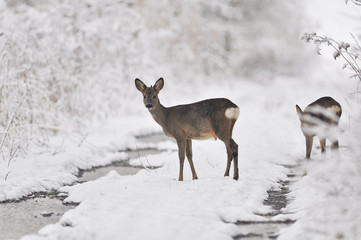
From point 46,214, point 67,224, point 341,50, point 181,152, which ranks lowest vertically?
point 46,214

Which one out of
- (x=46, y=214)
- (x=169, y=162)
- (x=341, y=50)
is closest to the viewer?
(x=341, y=50)

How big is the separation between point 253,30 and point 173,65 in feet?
35.9

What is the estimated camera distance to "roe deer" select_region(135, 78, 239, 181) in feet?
22.1

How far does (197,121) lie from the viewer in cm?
698

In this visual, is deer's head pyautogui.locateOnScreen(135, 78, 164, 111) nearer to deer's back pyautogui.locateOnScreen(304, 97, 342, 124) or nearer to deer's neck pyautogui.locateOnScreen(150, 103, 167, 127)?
deer's neck pyautogui.locateOnScreen(150, 103, 167, 127)

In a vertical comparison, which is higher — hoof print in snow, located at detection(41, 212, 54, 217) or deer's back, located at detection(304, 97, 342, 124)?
deer's back, located at detection(304, 97, 342, 124)

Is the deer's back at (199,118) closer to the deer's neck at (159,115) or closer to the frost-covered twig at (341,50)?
the deer's neck at (159,115)

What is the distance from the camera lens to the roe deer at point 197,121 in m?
6.75

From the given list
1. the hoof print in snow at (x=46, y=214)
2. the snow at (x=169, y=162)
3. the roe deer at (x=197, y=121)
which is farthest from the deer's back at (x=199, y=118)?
the hoof print in snow at (x=46, y=214)

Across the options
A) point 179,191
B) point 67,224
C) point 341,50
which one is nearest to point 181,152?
point 179,191

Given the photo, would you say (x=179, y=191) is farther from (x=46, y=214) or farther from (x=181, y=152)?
(x=46, y=214)

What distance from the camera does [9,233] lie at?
5285 mm

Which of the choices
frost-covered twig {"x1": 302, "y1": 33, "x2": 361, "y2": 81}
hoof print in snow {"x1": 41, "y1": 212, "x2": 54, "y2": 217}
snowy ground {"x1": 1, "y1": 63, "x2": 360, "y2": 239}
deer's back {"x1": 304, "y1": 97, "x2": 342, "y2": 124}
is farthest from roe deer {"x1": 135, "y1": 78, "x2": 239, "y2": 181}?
hoof print in snow {"x1": 41, "y1": 212, "x2": 54, "y2": 217}

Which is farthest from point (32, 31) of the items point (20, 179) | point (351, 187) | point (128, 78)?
point (351, 187)
